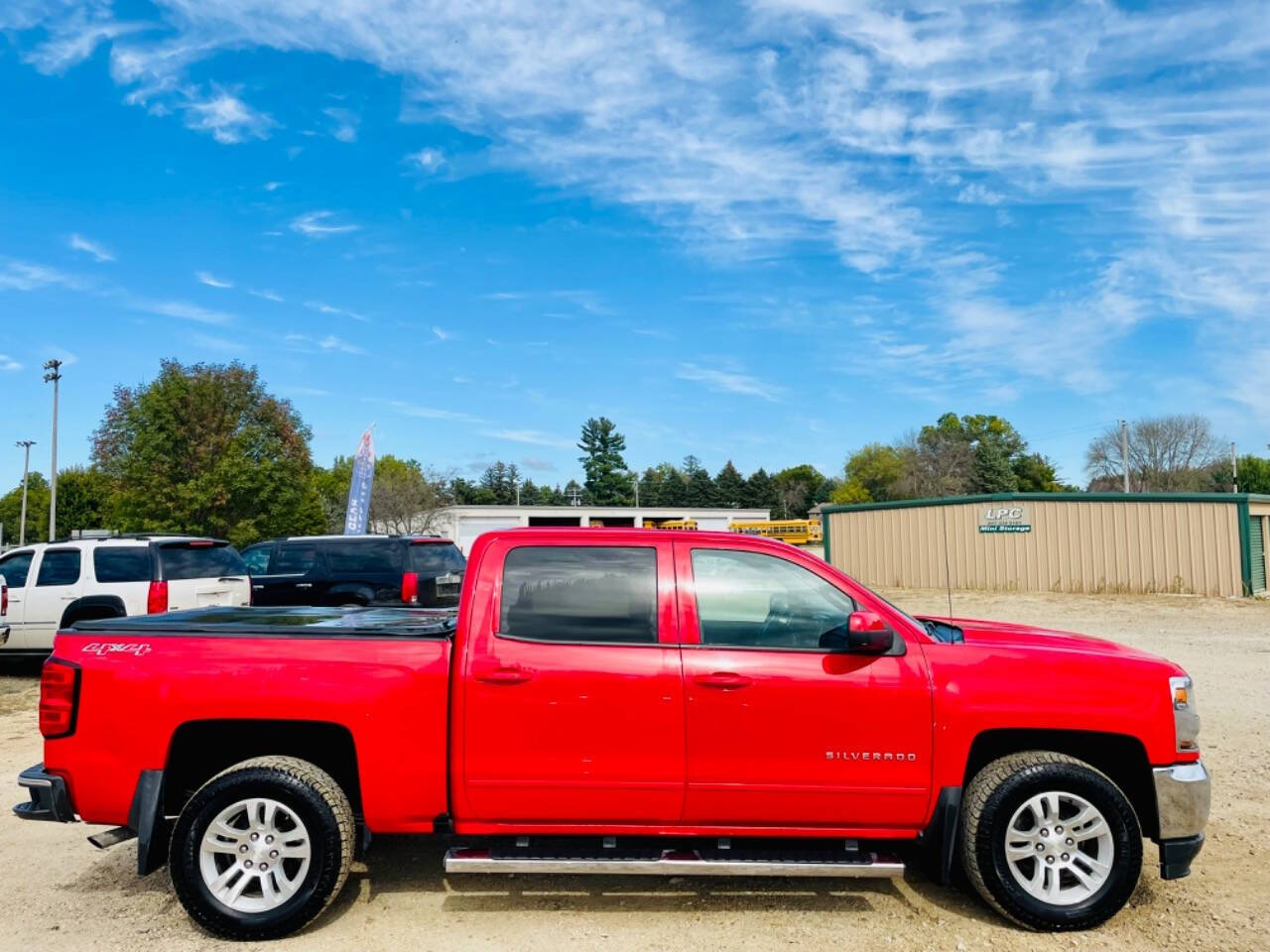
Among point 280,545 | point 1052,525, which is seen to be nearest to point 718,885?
point 280,545

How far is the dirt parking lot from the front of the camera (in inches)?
161

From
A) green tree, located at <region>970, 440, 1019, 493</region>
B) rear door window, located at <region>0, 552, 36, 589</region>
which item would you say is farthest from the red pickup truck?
green tree, located at <region>970, 440, 1019, 493</region>

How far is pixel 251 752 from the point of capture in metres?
4.51

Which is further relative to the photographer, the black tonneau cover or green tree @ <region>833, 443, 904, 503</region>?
green tree @ <region>833, 443, 904, 503</region>

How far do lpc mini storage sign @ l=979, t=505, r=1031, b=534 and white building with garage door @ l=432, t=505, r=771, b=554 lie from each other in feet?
104

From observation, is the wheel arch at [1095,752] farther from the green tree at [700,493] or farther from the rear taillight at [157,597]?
the green tree at [700,493]

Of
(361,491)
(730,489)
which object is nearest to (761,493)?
(730,489)

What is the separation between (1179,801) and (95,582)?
37.3 ft

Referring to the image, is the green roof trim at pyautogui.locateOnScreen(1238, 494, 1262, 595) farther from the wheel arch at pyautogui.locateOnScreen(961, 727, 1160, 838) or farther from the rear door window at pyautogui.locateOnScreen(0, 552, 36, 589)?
the rear door window at pyautogui.locateOnScreen(0, 552, 36, 589)

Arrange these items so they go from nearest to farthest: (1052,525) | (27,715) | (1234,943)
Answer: (1234,943) → (27,715) → (1052,525)

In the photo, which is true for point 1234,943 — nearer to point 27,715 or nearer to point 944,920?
point 944,920

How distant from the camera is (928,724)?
4.13 m

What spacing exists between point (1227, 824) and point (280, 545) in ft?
40.9

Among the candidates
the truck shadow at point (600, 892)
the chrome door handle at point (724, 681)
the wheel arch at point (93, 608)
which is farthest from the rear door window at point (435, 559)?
the chrome door handle at point (724, 681)
